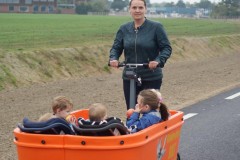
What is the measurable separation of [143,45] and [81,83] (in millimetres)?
9276

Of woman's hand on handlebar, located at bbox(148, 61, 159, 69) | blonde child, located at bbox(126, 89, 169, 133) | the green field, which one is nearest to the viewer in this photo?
blonde child, located at bbox(126, 89, 169, 133)

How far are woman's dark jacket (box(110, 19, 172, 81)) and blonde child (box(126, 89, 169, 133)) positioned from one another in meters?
0.76

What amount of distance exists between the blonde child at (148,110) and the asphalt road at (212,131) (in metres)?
1.68

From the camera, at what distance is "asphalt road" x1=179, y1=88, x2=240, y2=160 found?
24.3ft

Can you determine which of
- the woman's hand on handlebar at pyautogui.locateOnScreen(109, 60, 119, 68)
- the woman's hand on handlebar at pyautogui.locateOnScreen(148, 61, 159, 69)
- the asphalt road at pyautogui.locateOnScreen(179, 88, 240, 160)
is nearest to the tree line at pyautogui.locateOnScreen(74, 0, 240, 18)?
the asphalt road at pyautogui.locateOnScreen(179, 88, 240, 160)

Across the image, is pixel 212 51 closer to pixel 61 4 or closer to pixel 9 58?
pixel 9 58

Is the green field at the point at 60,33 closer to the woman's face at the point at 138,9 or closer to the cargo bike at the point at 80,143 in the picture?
the woman's face at the point at 138,9

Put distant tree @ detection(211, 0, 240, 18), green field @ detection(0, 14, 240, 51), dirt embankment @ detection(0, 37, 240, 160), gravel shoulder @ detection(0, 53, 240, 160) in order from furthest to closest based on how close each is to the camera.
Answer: distant tree @ detection(211, 0, 240, 18), green field @ detection(0, 14, 240, 51), dirt embankment @ detection(0, 37, 240, 160), gravel shoulder @ detection(0, 53, 240, 160)

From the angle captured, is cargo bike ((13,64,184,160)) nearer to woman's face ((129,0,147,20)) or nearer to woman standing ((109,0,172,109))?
woman standing ((109,0,172,109))

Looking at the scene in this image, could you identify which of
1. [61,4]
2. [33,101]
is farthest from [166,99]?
[61,4]

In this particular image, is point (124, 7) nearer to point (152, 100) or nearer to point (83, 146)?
point (152, 100)

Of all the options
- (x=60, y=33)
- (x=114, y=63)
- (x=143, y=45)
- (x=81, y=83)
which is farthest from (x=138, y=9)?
(x=60, y=33)

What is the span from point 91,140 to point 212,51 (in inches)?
1028

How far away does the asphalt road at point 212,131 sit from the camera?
7.39 m
